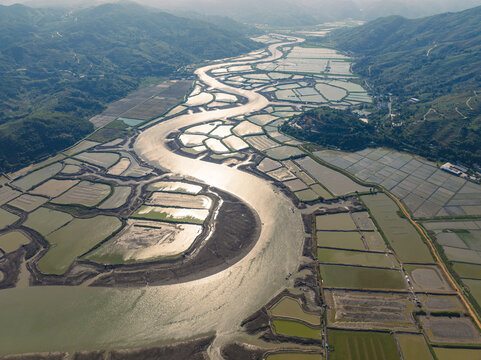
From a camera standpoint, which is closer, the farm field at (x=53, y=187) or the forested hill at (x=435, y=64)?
the farm field at (x=53, y=187)

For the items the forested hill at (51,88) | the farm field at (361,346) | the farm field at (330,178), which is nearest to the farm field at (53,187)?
the forested hill at (51,88)

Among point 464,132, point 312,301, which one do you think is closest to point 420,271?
point 312,301

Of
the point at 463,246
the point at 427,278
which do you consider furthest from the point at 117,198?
the point at 463,246

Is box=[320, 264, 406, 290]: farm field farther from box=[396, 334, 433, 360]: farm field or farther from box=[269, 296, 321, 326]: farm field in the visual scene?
box=[396, 334, 433, 360]: farm field

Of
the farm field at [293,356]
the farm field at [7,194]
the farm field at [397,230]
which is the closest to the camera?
the farm field at [293,356]

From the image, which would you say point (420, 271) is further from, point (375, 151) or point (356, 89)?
point (356, 89)

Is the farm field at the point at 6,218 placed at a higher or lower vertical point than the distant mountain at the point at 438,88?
lower

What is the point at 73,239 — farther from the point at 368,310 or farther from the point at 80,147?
the point at 368,310

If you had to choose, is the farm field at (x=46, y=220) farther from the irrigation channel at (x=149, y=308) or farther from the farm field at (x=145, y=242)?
the irrigation channel at (x=149, y=308)
